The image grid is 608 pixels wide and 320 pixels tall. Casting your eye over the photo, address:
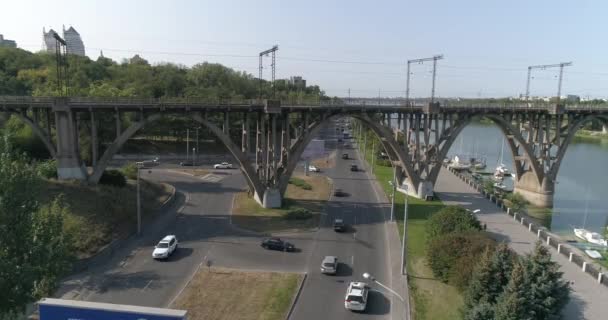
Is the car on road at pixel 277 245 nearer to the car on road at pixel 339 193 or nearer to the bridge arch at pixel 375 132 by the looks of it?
the bridge arch at pixel 375 132

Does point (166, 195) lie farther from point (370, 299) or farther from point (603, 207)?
point (603, 207)

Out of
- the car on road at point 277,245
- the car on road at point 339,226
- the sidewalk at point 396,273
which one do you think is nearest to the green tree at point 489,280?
the sidewalk at point 396,273

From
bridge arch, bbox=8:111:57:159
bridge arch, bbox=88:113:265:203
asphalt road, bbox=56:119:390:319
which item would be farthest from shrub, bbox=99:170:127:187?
asphalt road, bbox=56:119:390:319

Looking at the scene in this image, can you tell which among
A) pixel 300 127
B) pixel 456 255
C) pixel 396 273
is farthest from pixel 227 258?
pixel 300 127

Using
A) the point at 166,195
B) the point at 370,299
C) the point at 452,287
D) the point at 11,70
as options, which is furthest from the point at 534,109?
the point at 11,70

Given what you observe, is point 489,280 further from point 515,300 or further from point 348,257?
point 348,257

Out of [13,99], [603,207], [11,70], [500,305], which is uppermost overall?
[11,70]

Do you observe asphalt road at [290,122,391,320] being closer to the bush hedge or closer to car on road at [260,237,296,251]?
car on road at [260,237,296,251]
